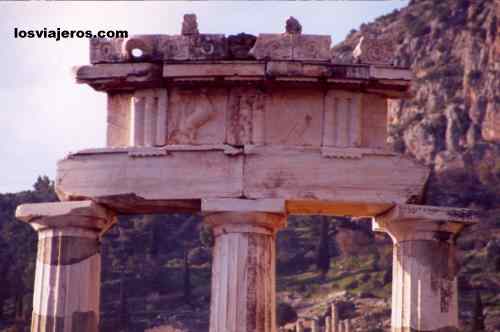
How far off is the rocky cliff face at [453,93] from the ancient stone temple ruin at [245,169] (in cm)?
7669

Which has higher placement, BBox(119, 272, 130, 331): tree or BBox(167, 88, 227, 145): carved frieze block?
BBox(167, 88, 227, 145): carved frieze block

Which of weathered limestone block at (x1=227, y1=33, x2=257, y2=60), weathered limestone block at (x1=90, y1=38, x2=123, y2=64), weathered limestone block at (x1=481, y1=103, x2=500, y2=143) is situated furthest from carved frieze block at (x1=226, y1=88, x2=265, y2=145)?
weathered limestone block at (x1=481, y1=103, x2=500, y2=143)

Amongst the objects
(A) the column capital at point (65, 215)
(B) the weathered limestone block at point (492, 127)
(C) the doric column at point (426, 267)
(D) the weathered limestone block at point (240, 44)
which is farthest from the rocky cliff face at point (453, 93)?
(A) the column capital at point (65, 215)

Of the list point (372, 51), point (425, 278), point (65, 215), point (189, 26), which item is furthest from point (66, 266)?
point (372, 51)

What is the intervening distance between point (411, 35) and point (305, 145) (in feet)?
335

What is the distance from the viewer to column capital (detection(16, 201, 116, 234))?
20484 millimetres

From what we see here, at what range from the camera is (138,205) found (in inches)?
821

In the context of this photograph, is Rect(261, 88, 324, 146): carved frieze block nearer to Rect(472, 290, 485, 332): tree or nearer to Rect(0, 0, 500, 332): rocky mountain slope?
Rect(472, 290, 485, 332): tree

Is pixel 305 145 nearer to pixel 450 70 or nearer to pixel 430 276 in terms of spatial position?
pixel 430 276

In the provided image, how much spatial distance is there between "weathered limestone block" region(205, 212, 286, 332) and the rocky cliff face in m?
77.1

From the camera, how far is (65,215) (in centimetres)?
2048

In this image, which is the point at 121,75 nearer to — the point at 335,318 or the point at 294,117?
the point at 294,117

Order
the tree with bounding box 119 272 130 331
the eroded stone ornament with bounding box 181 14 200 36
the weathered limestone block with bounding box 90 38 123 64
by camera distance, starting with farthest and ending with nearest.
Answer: the tree with bounding box 119 272 130 331
the weathered limestone block with bounding box 90 38 123 64
the eroded stone ornament with bounding box 181 14 200 36

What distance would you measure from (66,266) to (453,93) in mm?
95586
